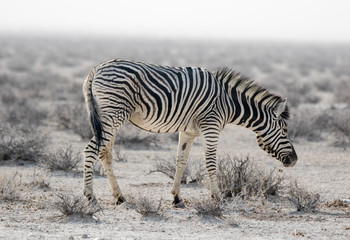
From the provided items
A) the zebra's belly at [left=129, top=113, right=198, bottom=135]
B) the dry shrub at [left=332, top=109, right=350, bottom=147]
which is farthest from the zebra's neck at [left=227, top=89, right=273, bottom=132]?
the dry shrub at [left=332, top=109, right=350, bottom=147]

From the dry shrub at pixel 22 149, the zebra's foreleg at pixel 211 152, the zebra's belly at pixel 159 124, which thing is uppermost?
the zebra's belly at pixel 159 124

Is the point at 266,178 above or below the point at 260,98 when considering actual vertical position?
below

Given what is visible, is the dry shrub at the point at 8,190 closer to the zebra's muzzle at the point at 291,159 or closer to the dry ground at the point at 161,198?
the dry ground at the point at 161,198

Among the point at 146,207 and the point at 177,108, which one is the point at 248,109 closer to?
the point at 177,108

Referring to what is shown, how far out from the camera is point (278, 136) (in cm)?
893

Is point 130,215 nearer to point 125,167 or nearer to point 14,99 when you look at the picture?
point 125,167

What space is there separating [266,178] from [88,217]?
2998 mm

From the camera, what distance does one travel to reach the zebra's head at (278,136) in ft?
29.1

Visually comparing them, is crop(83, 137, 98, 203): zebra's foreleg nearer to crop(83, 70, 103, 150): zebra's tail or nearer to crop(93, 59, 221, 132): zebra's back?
crop(83, 70, 103, 150): zebra's tail

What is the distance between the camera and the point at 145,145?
13469mm

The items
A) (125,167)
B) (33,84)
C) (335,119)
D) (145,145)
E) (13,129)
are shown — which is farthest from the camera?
(33,84)

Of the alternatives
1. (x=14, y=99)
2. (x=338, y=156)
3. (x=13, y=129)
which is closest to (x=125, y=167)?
(x=13, y=129)

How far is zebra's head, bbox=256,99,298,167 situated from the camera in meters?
8.88

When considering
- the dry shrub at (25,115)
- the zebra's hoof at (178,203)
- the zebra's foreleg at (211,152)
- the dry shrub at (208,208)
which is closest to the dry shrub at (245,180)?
the zebra's foreleg at (211,152)
